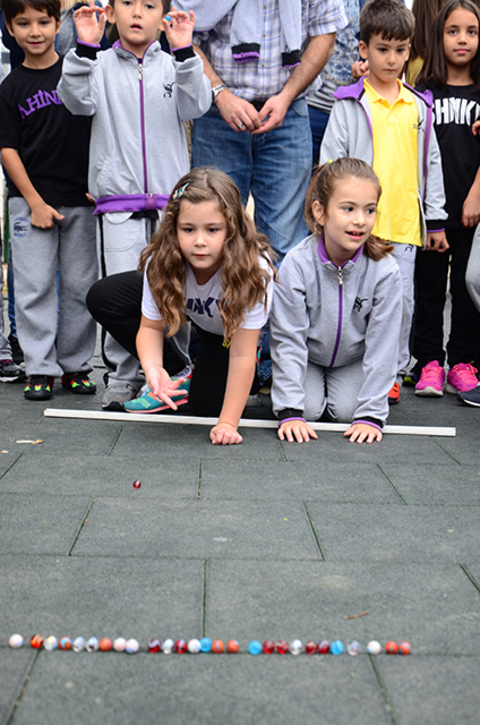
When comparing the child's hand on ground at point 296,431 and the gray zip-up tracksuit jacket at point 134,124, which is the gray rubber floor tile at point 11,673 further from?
the gray zip-up tracksuit jacket at point 134,124

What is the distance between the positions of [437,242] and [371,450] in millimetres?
1418

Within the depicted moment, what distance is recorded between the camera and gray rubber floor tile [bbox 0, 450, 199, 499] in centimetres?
230

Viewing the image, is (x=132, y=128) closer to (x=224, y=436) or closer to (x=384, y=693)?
(x=224, y=436)

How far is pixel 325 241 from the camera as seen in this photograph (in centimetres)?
325

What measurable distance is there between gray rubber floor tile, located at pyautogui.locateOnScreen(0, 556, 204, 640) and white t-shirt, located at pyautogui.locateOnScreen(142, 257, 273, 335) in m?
1.34

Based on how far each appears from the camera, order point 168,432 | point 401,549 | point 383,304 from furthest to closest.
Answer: point 383,304 → point 168,432 → point 401,549

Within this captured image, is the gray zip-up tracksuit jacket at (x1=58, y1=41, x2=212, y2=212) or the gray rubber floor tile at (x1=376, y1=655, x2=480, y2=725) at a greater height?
the gray zip-up tracksuit jacket at (x1=58, y1=41, x2=212, y2=212)

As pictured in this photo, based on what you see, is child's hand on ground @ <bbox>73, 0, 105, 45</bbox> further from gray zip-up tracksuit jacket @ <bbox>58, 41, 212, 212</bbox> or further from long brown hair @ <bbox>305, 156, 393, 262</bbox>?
long brown hair @ <bbox>305, 156, 393, 262</bbox>

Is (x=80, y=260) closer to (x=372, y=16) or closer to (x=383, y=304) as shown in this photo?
(x=383, y=304)

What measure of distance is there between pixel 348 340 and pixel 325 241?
431 mm

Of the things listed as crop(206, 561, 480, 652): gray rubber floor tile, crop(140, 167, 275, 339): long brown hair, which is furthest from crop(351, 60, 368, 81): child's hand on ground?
crop(206, 561, 480, 652): gray rubber floor tile

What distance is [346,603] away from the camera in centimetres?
165

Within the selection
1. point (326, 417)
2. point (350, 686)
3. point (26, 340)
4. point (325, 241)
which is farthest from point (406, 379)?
point (350, 686)

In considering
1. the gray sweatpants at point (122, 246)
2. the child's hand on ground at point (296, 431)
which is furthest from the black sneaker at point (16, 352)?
the child's hand on ground at point (296, 431)
